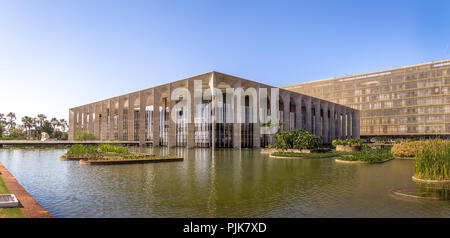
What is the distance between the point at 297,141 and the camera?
33.5 metres

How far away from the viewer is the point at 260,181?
527 inches

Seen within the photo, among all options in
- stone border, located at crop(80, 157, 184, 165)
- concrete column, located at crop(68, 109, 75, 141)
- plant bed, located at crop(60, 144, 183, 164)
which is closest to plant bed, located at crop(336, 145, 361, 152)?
plant bed, located at crop(60, 144, 183, 164)

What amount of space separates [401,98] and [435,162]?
308 ft

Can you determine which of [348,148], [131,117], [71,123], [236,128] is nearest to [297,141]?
[348,148]

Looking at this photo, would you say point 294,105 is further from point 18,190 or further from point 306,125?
point 18,190

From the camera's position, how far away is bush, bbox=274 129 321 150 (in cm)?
3322

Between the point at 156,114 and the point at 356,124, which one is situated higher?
the point at 156,114

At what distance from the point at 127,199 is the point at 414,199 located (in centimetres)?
939

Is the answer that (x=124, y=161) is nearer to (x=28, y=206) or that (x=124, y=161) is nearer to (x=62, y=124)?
(x=28, y=206)

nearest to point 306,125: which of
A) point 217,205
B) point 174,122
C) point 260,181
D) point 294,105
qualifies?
point 294,105

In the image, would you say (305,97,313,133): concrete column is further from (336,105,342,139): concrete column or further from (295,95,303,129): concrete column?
(336,105,342,139): concrete column

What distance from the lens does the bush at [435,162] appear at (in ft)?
41.8

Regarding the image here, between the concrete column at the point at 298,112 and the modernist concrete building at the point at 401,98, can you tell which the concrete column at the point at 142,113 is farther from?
the modernist concrete building at the point at 401,98

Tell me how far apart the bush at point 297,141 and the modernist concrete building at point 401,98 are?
7452cm
